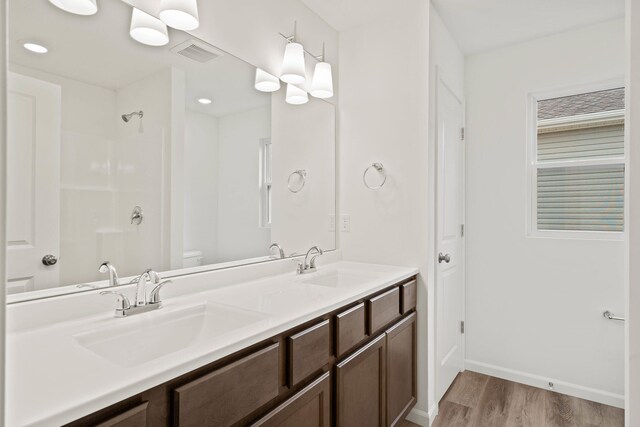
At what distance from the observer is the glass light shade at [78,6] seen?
1.17 metres

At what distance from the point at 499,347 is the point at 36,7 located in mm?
3269

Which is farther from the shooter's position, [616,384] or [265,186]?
[616,384]

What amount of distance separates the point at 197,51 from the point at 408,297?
166 cm

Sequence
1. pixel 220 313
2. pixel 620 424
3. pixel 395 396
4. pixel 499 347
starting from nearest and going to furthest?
pixel 220 313, pixel 395 396, pixel 620 424, pixel 499 347

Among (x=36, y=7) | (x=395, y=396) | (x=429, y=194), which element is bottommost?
(x=395, y=396)

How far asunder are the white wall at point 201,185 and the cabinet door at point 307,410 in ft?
2.44

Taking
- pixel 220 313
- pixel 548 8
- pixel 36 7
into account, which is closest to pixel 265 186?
pixel 220 313

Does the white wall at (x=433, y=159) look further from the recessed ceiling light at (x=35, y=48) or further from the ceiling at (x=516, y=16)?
the recessed ceiling light at (x=35, y=48)

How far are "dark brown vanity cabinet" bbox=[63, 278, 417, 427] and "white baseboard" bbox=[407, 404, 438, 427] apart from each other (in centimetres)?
13

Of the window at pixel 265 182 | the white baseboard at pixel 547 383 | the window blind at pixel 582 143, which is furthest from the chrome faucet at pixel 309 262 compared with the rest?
the window blind at pixel 582 143

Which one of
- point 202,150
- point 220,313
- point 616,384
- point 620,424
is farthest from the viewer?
point 616,384

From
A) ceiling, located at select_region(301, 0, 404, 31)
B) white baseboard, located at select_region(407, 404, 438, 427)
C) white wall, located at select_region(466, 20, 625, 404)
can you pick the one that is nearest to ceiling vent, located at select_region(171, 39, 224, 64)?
ceiling, located at select_region(301, 0, 404, 31)

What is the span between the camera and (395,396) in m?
1.87

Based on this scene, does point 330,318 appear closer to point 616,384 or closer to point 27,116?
point 27,116
